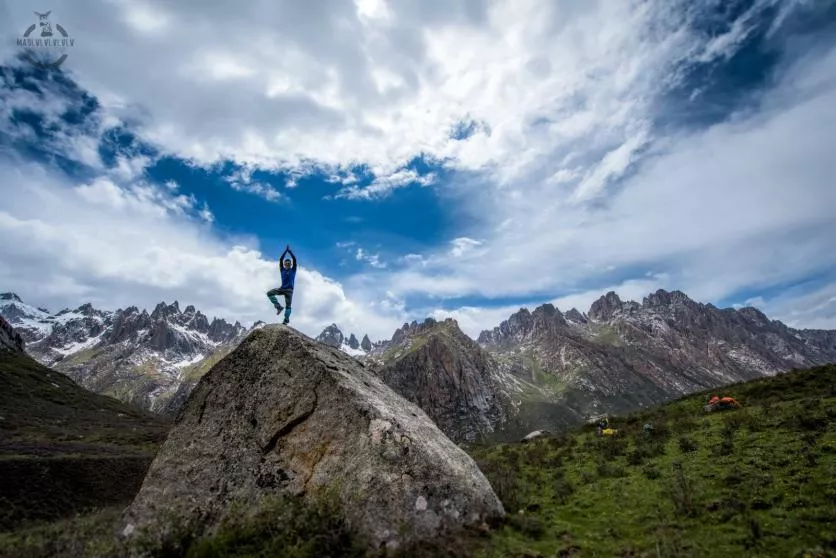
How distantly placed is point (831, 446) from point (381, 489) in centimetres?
1659

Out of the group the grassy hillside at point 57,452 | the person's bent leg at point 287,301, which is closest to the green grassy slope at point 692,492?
the person's bent leg at point 287,301

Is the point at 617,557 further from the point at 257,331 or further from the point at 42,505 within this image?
the point at 42,505

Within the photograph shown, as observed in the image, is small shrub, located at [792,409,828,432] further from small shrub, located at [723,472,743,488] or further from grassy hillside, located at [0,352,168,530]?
grassy hillside, located at [0,352,168,530]

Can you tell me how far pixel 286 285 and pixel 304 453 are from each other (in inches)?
305

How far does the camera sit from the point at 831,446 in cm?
1544

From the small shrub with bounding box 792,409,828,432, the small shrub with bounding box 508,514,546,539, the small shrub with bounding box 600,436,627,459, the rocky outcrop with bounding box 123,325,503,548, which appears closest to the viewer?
the rocky outcrop with bounding box 123,325,503,548

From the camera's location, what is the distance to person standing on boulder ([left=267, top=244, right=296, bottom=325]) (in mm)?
18750

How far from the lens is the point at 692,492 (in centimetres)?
1362

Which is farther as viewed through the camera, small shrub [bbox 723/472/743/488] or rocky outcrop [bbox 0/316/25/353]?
rocky outcrop [bbox 0/316/25/353]

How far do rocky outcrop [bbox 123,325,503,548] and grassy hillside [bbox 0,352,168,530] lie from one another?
116 ft

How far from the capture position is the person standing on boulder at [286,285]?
18.8 meters

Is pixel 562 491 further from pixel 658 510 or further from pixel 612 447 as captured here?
pixel 612 447

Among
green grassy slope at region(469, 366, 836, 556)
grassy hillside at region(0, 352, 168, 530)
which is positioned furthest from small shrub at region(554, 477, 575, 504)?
grassy hillside at region(0, 352, 168, 530)

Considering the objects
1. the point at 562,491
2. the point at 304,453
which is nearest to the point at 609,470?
the point at 562,491
